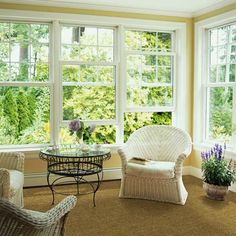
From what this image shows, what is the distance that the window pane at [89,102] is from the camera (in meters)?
4.95

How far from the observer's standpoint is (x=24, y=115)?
475 centimetres

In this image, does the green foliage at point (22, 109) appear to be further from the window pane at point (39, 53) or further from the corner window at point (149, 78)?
the corner window at point (149, 78)

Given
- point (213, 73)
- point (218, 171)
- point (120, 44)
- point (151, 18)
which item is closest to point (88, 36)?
point (120, 44)

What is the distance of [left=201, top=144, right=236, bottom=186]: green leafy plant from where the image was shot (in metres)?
4.11

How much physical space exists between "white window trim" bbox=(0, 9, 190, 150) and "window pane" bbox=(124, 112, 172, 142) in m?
0.15

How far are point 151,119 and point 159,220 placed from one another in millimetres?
2179

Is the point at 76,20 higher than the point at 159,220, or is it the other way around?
the point at 76,20

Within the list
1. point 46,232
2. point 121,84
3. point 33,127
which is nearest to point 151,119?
point 121,84

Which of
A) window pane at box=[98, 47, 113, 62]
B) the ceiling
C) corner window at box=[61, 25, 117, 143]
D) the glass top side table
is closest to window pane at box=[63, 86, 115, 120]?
corner window at box=[61, 25, 117, 143]

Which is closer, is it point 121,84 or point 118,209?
point 118,209

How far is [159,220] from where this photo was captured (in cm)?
345

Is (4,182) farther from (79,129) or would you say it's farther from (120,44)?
(120,44)

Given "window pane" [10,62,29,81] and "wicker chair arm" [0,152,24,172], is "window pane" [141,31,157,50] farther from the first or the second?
"wicker chair arm" [0,152,24,172]

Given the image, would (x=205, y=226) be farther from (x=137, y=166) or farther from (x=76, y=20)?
(x=76, y=20)
